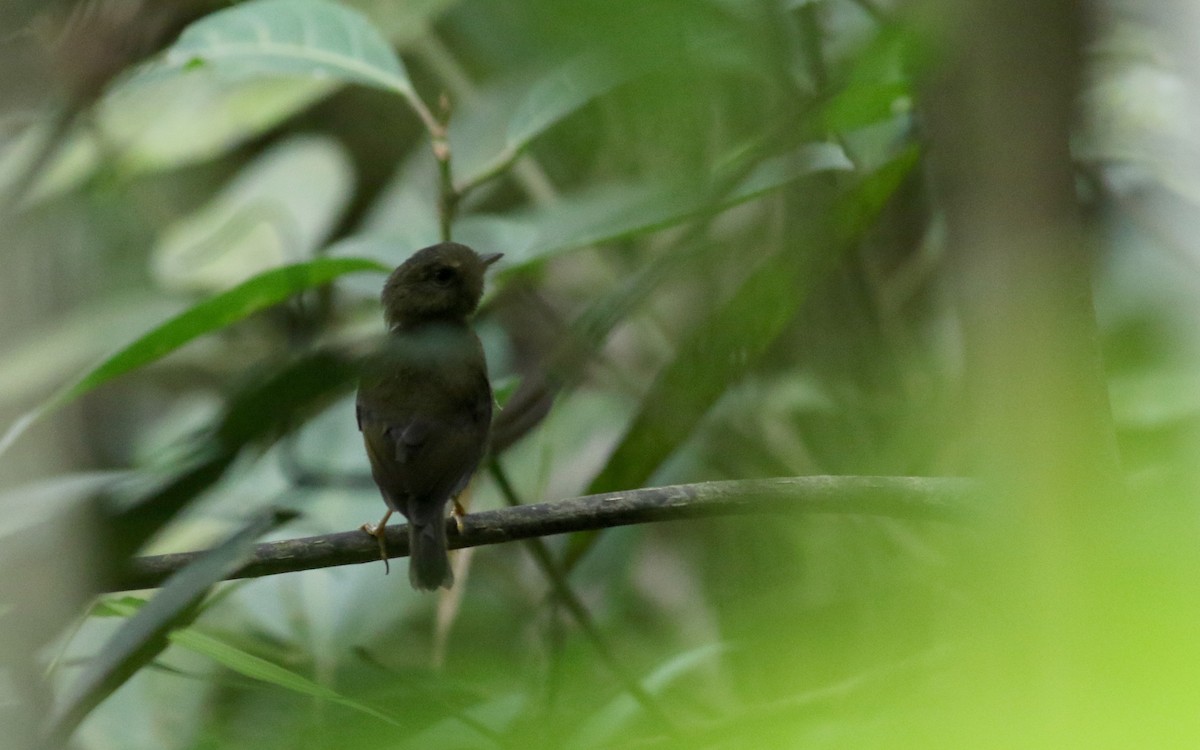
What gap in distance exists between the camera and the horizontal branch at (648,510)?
145 centimetres

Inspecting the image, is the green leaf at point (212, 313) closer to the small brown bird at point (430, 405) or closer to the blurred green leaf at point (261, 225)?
the small brown bird at point (430, 405)

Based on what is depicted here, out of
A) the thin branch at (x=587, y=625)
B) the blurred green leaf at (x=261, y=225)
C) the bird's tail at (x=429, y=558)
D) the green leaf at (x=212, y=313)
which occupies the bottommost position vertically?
the blurred green leaf at (x=261, y=225)

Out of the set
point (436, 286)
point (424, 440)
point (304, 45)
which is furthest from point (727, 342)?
point (436, 286)

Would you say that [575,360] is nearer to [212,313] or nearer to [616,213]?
[616,213]

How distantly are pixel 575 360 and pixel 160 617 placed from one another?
560 mm

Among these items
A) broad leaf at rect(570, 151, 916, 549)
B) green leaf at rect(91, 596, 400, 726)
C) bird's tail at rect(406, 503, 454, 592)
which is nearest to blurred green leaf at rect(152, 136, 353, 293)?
bird's tail at rect(406, 503, 454, 592)

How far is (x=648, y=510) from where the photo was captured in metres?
1.66

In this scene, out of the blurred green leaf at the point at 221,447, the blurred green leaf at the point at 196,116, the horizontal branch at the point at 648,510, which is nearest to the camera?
the blurred green leaf at the point at 221,447

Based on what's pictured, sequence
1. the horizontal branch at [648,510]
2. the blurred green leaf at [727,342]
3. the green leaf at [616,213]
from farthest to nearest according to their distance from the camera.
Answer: the horizontal branch at [648,510]
the blurred green leaf at [727,342]
the green leaf at [616,213]

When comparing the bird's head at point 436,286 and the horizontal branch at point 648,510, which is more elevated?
the horizontal branch at point 648,510

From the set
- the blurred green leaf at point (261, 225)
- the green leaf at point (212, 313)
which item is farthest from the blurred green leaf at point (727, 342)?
the blurred green leaf at point (261, 225)

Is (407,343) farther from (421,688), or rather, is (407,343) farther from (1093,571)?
(1093,571)

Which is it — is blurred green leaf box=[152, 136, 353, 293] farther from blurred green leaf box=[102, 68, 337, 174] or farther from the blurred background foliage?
blurred green leaf box=[102, 68, 337, 174]

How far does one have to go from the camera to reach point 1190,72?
47 cm
